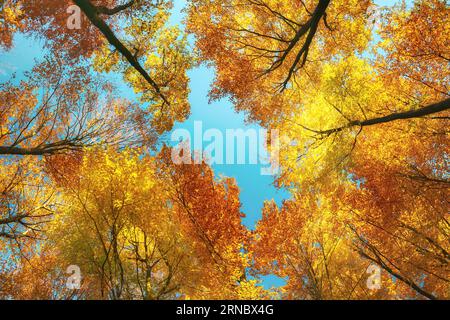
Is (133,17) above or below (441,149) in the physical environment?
above

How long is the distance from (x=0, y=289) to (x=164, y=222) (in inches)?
304

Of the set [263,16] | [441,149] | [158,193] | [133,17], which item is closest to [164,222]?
[158,193]

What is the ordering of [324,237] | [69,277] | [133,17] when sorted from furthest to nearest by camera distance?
[69,277] → [324,237] → [133,17]

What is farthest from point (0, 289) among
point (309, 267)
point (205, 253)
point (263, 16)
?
point (263, 16)

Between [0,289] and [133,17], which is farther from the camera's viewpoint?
[0,289]

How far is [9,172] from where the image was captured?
14086mm

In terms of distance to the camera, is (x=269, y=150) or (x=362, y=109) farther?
(x=269, y=150)

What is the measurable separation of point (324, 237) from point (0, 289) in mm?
15564

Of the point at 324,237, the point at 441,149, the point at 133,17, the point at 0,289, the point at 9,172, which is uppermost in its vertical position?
the point at 133,17
